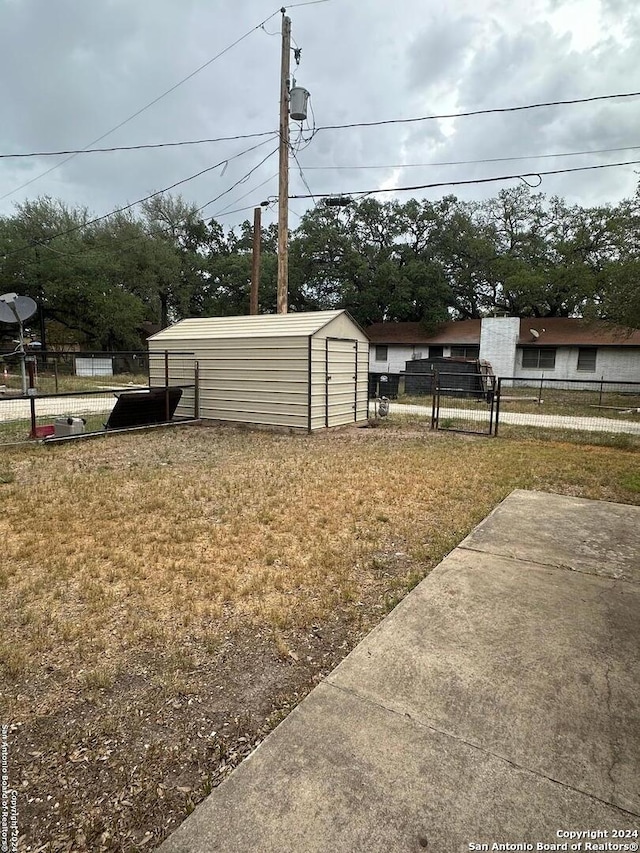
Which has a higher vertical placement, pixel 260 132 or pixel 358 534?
pixel 260 132

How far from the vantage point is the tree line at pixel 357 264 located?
81.9 feet

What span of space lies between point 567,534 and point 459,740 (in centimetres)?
257

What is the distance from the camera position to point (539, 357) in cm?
2269

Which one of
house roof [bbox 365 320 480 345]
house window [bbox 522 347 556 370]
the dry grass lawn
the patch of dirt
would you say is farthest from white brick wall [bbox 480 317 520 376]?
the patch of dirt

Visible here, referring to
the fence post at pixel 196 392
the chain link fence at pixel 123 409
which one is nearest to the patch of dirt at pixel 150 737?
the chain link fence at pixel 123 409

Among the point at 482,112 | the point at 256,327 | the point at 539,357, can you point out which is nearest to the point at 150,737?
the point at 256,327

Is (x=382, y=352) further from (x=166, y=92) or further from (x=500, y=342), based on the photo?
(x=166, y=92)

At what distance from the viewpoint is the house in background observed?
2120 centimetres

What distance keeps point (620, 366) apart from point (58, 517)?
23906mm

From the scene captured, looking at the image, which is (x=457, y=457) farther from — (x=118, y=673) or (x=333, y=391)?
(x=118, y=673)

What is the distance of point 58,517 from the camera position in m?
4.12

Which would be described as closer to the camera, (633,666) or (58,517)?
(633,666)

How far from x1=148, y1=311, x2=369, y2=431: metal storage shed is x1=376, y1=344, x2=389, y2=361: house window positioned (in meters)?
15.7

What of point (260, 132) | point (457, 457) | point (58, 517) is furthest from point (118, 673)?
point (260, 132)
